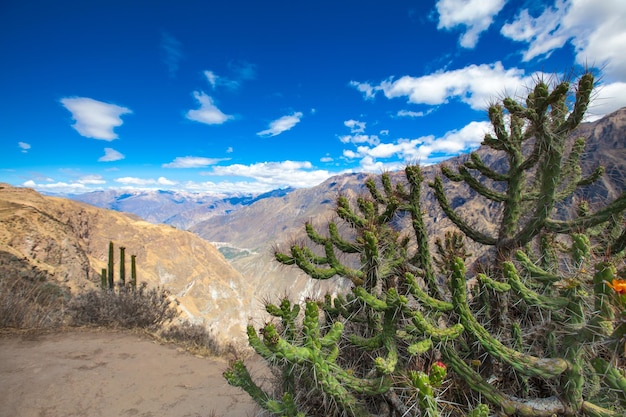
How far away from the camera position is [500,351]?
303cm

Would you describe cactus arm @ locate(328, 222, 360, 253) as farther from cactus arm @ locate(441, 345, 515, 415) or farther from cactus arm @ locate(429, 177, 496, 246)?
cactus arm @ locate(429, 177, 496, 246)

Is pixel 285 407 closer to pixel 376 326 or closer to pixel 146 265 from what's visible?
pixel 376 326

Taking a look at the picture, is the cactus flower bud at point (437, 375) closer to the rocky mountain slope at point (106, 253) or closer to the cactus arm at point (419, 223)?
the cactus arm at point (419, 223)

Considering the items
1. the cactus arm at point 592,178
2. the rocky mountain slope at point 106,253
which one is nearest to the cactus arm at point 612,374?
the cactus arm at point 592,178

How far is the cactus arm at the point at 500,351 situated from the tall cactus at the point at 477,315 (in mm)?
11

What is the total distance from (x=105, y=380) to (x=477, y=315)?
334 inches

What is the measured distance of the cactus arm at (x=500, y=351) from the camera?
2.84m

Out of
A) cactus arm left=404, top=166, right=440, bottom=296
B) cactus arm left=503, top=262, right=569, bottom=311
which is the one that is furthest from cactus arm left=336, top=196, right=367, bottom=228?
cactus arm left=503, top=262, right=569, bottom=311

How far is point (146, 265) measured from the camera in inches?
3398

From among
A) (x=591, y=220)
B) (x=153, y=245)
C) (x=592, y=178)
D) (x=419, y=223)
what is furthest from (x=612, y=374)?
(x=153, y=245)

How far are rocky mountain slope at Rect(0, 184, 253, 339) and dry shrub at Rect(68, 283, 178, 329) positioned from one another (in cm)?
334

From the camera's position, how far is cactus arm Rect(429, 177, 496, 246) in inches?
214

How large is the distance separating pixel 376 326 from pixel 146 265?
9598 cm

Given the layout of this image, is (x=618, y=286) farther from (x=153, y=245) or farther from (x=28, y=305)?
(x=153, y=245)
